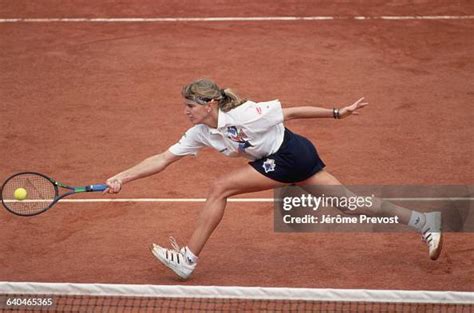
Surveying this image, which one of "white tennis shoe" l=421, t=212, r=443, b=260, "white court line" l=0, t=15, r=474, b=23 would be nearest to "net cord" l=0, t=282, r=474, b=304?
"white tennis shoe" l=421, t=212, r=443, b=260

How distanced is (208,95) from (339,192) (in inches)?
58.9

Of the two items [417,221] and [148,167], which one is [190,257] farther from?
[417,221]

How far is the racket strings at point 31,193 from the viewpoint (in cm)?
1029

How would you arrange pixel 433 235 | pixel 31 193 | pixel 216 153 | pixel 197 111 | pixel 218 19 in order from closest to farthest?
1. pixel 197 111
2. pixel 433 235
3. pixel 31 193
4. pixel 216 153
5. pixel 218 19

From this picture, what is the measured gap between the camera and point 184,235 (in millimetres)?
10836

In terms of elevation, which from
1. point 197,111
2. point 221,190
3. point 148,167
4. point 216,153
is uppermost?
point 197,111

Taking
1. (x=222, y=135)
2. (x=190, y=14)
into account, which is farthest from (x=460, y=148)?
(x=190, y=14)

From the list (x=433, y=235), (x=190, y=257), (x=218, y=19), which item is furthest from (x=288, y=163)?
(x=218, y=19)

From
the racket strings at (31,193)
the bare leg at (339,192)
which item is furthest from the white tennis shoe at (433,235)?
the racket strings at (31,193)

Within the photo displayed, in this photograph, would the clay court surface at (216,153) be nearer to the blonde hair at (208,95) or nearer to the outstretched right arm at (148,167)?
the outstretched right arm at (148,167)

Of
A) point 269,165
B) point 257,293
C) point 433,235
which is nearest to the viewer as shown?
point 257,293

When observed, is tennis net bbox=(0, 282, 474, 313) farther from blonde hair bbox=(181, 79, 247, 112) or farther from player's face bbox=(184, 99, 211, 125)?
blonde hair bbox=(181, 79, 247, 112)

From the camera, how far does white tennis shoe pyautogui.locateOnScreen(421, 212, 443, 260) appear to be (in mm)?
9727

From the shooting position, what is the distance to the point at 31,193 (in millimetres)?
10406
